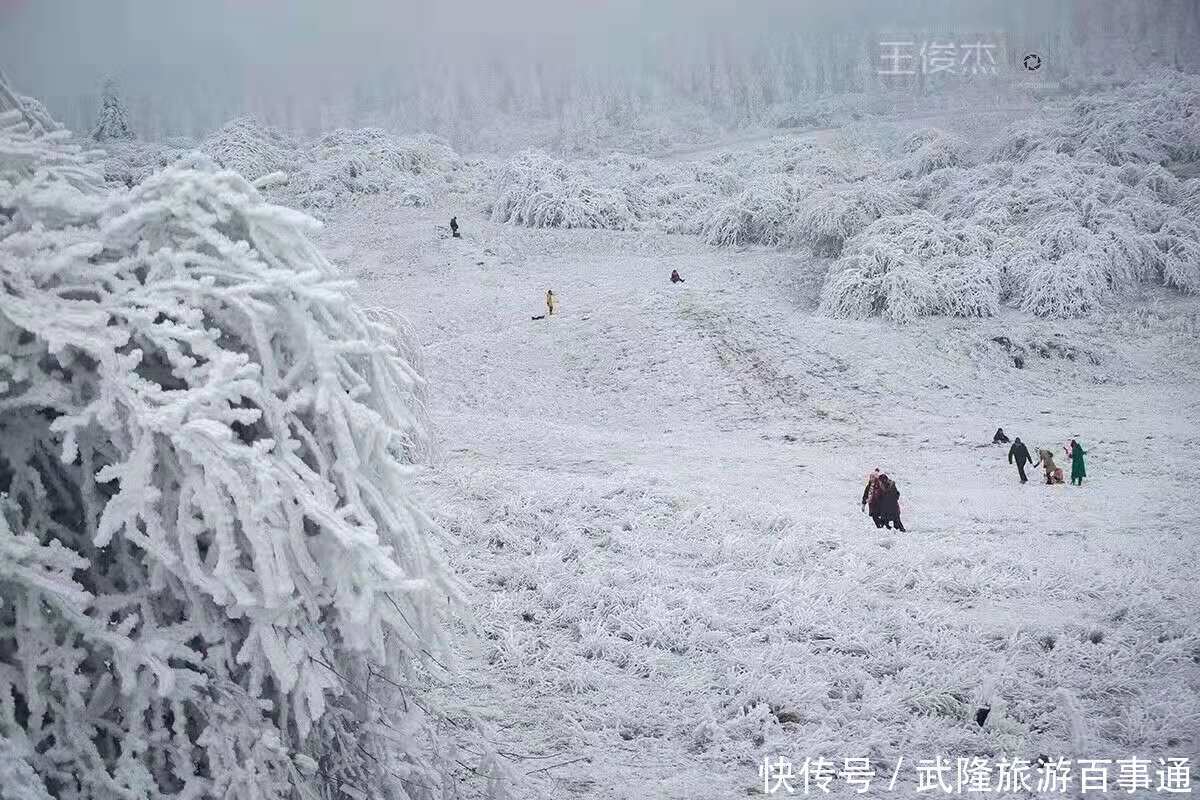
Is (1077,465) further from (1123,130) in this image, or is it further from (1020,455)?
(1123,130)

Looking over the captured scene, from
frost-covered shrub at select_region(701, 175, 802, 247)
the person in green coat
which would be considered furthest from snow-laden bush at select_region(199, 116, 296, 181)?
the person in green coat

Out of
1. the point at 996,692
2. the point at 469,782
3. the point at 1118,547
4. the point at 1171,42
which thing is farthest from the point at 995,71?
the point at 469,782

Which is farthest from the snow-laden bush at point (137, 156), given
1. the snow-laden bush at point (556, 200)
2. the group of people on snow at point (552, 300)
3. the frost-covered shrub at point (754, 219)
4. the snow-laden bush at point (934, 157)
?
the snow-laden bush at point (934, 157)

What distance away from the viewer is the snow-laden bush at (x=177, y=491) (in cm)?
351

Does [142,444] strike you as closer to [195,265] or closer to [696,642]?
[195,265]

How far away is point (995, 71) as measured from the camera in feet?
160

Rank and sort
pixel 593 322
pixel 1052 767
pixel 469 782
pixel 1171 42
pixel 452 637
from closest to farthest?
1. pixel 469 782
2. pixel 1052 767
3. pixel 452 637
4. pixel 593 322
5. pixel 1171 42

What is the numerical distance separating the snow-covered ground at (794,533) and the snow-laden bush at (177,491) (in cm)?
290

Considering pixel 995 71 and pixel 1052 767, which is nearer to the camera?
pixel 1052 767

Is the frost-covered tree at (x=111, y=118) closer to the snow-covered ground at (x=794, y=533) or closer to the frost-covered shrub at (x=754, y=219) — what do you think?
the snow-covered ground at (x=794, y=533)

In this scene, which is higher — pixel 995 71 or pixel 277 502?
pixel 995 71

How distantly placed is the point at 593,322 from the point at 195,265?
2147 cm

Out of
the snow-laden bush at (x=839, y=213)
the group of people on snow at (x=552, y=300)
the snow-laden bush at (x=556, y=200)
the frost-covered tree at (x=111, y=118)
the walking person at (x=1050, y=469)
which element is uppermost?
the frost-covered tree at (x=111, y=118)

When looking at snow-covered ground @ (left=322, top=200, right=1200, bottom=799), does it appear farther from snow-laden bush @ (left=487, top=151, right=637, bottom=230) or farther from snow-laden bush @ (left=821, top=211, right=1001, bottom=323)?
snow-laden bush @ (left=487, top=151, right=637, bottom=230)
